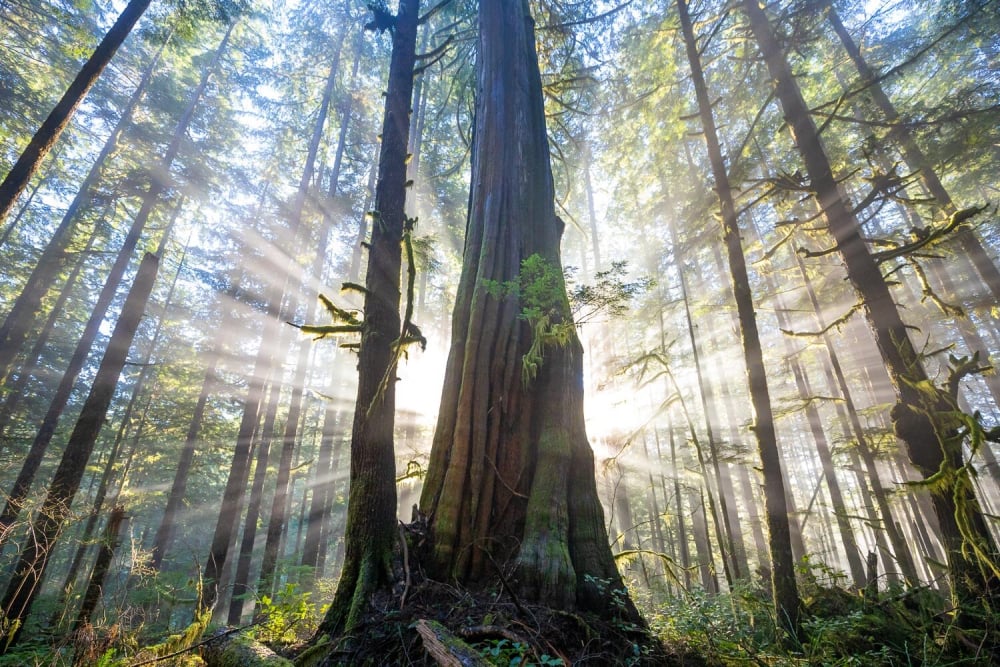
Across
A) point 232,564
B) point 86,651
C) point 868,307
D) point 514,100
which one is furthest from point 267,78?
point 232,564

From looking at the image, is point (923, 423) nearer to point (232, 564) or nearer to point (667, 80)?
point (667, 80)

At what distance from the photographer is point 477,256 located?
508cm

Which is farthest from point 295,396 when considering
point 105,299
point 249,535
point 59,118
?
point 59,118

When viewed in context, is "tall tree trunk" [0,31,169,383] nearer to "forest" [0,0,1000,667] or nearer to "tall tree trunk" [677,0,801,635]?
"forest" [0,0,1000,667]

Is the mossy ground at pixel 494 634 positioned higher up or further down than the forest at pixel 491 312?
further down

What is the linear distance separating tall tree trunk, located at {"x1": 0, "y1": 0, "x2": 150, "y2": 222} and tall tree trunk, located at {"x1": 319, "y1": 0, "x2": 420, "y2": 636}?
534 centimetres

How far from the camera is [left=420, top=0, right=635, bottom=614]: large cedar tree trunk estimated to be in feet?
11.1

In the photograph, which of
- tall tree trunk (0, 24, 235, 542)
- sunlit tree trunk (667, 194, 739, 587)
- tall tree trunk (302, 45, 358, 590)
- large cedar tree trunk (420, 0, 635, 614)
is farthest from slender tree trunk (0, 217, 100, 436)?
sunlit tree trunk (667, 194, 739, 587)

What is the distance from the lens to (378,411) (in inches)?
139

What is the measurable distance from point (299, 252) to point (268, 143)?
7.44 meters

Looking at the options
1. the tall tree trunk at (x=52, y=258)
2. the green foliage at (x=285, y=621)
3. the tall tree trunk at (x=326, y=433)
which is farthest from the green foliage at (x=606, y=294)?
the tall tree trunk at (x=52, y=258)

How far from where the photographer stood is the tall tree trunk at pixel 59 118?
18.0 ft

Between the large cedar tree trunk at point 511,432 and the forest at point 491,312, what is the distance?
1.4 inches

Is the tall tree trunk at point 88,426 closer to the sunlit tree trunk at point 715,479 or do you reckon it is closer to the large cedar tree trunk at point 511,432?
the large cedar tree trunk at point 511,432
